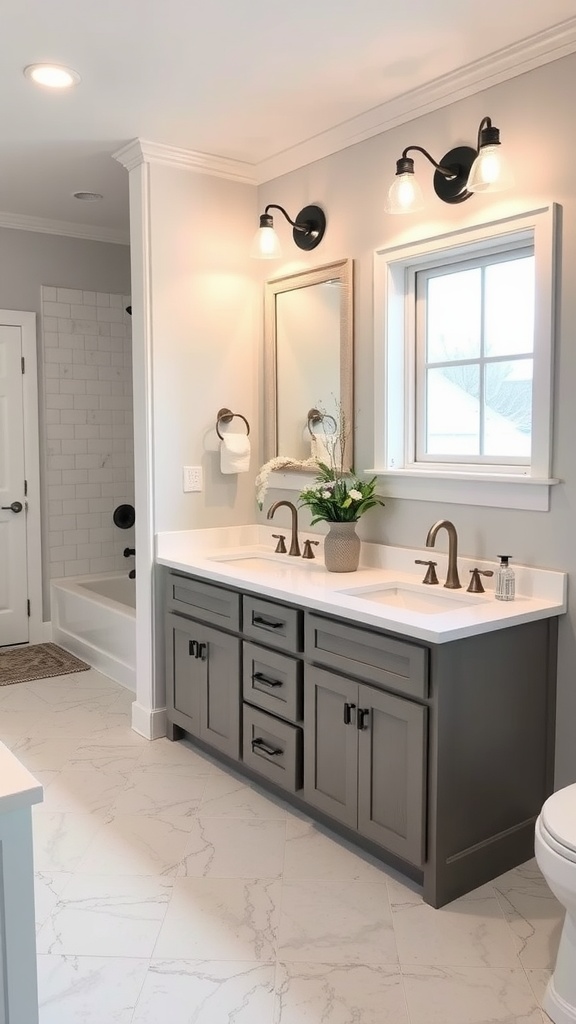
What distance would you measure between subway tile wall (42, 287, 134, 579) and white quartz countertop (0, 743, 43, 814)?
3.77 m

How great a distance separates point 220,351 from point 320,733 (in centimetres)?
183

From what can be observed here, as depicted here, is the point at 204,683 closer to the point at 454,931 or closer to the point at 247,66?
the point at 454,931

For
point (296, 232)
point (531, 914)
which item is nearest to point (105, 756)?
point (531, 914)

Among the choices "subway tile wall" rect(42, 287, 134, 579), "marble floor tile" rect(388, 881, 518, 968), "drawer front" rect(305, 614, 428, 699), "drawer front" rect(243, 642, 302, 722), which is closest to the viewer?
"marble floor tile" rect(388, 881, 518, 968)

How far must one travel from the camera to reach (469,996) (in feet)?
6.26

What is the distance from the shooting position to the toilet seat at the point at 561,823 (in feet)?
5.78

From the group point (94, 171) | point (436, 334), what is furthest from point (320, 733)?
point (94, 171)

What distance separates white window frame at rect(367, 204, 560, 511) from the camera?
2.48 metres

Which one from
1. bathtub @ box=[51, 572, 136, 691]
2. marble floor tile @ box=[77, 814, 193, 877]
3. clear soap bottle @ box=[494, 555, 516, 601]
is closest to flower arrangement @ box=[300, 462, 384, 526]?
clear soap bottle @ box=[494, 555, 516, 601]

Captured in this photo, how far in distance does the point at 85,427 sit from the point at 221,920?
3.50 meters

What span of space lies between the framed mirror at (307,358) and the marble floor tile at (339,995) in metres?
1.85

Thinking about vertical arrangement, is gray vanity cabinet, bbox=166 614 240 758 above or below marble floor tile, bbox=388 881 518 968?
above

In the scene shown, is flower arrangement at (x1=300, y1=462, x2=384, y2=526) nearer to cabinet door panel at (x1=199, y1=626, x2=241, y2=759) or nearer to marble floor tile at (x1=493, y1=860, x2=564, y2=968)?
cabinet door panel at (x1=199, y1=626, x2=241, y2=759)

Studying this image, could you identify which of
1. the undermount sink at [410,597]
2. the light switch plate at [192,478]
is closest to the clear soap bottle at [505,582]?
the undermount sink at [410,597]
